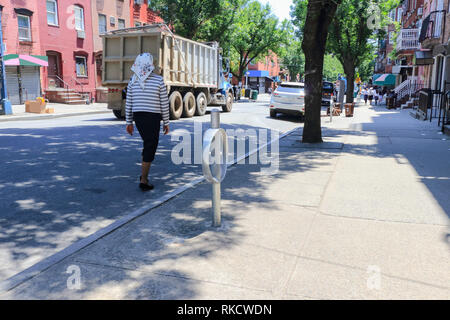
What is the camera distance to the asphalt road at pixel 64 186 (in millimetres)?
4164

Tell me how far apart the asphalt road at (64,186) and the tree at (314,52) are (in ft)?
11.4

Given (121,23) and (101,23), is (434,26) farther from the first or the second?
(101,23)

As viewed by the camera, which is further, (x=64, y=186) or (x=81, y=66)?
(x=81, y=66)

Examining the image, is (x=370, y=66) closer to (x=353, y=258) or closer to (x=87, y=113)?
(x=87, y=113)

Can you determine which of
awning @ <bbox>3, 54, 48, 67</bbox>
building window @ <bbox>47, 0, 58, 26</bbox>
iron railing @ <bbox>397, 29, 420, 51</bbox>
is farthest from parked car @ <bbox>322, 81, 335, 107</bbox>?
awning @ <bbox>3, 54, 48, 67</bbox>

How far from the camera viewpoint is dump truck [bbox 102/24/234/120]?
50.8 feet

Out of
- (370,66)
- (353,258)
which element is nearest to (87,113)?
(353,258)

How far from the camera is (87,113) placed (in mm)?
20766

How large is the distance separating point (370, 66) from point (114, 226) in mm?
101901

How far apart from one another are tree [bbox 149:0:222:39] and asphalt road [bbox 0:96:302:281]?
20.2 metres

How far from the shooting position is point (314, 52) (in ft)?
34.3

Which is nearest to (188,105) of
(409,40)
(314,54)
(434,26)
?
(314,54)

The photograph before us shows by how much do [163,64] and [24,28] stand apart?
41.8ft

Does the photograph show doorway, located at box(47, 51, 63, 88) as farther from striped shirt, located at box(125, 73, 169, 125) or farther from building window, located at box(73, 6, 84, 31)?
striped shirt, located at box(125, 73, 169, 125)
